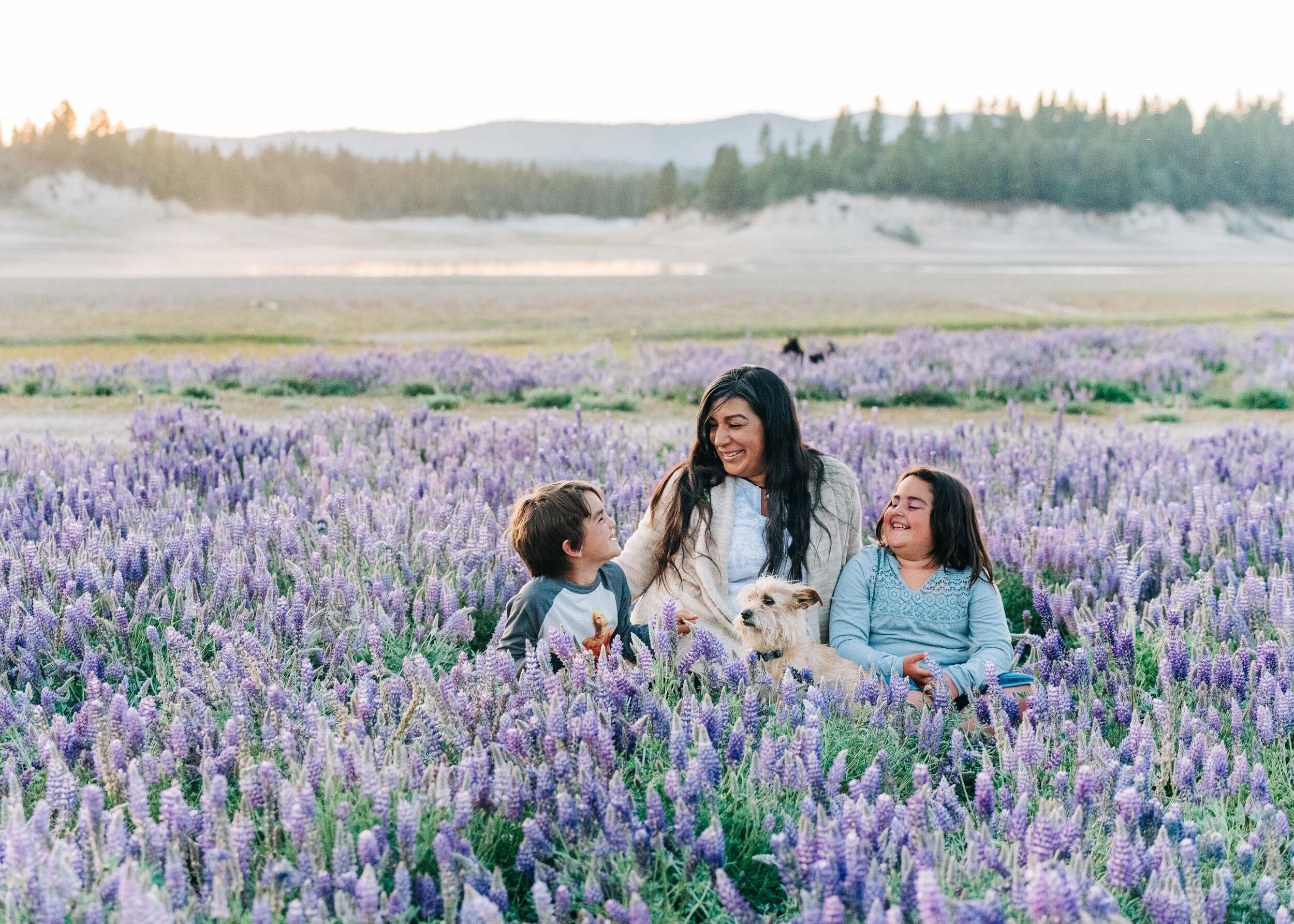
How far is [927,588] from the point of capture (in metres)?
4.65

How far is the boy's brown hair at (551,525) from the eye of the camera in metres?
4.25

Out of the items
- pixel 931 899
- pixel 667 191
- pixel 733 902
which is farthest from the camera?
pixel 667 191

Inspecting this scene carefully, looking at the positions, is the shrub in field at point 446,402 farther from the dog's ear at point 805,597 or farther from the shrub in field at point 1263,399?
the dog's ear at point 805,597

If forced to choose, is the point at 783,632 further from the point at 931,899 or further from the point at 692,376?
the point at 692,376

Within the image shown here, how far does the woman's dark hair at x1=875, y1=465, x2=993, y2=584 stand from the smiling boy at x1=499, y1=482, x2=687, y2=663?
3.60ft

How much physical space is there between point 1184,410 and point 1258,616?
947 cm

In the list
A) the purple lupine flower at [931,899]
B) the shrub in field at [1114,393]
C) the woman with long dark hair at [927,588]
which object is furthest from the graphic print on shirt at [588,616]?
the shrub in field at [1114,393]

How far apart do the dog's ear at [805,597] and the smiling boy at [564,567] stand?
415mm

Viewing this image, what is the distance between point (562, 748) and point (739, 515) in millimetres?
2068

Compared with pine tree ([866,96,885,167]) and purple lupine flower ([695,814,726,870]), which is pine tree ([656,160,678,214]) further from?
purple lupine flower ([695,814,726,870])

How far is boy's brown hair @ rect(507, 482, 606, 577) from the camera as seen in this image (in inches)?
167

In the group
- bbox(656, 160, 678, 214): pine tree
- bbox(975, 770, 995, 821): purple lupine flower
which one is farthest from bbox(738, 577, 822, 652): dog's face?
bbox(656, 160, 678, 214): pine tree

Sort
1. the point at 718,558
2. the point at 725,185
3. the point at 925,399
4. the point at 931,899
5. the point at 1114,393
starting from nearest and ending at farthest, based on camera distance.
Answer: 1. the point at 931,899
2. the point at 718,558
3. the point at 925,399
4. the point at 1114,393
5. the point at 725,185

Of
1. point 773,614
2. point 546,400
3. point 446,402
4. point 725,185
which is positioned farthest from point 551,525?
point 725,185
